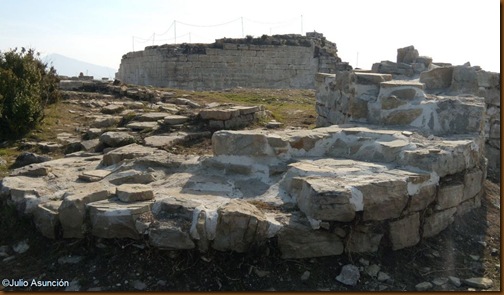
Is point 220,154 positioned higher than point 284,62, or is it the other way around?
point 284,62

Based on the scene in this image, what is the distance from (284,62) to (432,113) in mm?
13095

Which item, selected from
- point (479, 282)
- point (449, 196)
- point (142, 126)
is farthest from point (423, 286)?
point (142, 126)

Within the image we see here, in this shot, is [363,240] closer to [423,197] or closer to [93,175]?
[423,197]

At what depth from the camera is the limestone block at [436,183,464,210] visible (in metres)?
4.14

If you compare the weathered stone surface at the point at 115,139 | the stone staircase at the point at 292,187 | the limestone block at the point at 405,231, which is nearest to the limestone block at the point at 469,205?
the stone staircase at the point at 292,187

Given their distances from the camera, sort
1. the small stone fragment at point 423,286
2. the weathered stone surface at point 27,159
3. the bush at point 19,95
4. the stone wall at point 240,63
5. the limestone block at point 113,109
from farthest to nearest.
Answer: the stone wall at point 240,63, the limestone block at point 113,109, the bush at point 19,95, the weathered stone surface at point 27,159, the small stone fragment at point 423,286

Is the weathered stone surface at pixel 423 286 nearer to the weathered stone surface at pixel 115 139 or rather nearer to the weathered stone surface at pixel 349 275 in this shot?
the weathered stone surface at pixel 349 275

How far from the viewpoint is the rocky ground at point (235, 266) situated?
3.34 m

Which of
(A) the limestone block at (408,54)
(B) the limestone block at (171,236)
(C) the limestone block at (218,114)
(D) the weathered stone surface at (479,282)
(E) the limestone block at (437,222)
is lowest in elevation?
(D) the weathered stone surface at (479,282)

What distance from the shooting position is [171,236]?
3.44 metres

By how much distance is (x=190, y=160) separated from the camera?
4.91 meters

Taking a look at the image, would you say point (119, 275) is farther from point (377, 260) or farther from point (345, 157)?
point (345, 157)

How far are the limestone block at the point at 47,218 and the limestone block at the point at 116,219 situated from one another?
0.34 m

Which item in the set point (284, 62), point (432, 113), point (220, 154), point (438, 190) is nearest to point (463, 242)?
point (438, 190)
